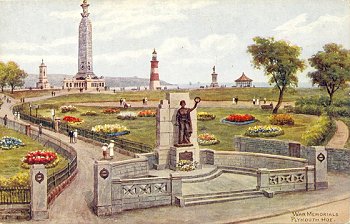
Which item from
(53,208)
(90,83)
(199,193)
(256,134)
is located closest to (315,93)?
(256,134)

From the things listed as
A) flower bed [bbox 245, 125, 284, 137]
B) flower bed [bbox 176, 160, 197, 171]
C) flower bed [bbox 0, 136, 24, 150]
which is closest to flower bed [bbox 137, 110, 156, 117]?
flower bed [bbox 176, 160, 197, 171]

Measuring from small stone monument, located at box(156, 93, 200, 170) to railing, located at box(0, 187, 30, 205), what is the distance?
20.6 feet

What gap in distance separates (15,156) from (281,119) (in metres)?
14.3

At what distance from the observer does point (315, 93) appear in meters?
20.8

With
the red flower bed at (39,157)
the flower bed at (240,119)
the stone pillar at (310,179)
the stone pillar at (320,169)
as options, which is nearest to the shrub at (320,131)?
the flower bed at (240,119)

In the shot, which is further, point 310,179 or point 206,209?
point 310,179

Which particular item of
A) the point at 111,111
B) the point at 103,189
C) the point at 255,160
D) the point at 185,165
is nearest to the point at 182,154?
the point at 185,165

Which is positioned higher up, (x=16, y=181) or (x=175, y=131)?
(x=175, y=131)

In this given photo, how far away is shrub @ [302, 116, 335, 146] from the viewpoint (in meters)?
20.5

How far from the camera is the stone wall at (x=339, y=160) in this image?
1847 centimetres

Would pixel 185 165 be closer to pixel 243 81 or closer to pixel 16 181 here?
pixel 16 181

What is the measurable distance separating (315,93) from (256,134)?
410 centimetres

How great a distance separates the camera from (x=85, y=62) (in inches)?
726

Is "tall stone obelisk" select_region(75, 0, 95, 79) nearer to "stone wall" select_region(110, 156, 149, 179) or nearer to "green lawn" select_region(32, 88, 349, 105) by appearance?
"green lawn" select_region(32, 88, 349, 105)
